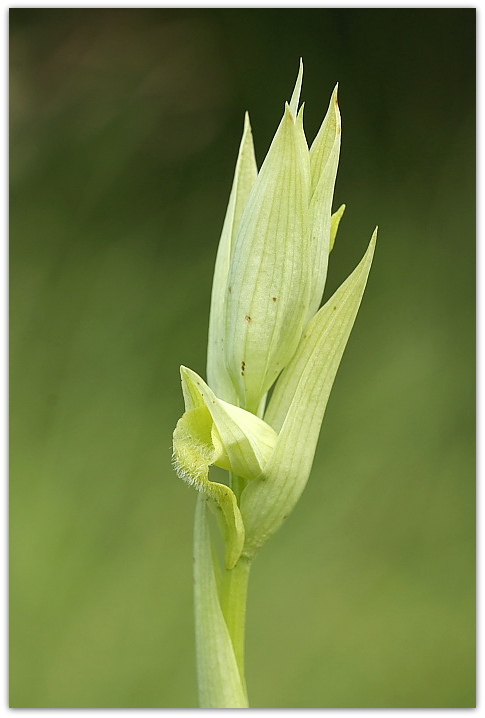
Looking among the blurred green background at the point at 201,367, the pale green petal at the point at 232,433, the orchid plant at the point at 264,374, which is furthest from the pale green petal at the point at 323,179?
the blurred green background at the point at 201,367

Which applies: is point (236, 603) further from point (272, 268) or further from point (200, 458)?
point (272, 268)

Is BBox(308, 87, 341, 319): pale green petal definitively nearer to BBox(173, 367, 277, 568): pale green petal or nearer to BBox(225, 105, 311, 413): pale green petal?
BBox(225, 105, 311, 413): pale green petal

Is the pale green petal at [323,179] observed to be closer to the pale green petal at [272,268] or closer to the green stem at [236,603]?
the pale green petal at [272,268]

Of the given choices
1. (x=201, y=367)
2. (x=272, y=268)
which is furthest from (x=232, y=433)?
(x=201, y=367)

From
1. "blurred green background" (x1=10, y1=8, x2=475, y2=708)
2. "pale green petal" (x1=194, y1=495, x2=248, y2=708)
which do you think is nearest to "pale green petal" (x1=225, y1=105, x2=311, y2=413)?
"pale green petal" (x1=194, y1=495, x2=248, y2=708)

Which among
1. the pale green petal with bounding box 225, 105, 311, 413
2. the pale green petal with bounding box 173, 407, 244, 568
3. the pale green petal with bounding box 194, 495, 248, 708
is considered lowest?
the pale green petal with bounding box 194, 495, 248, 708
